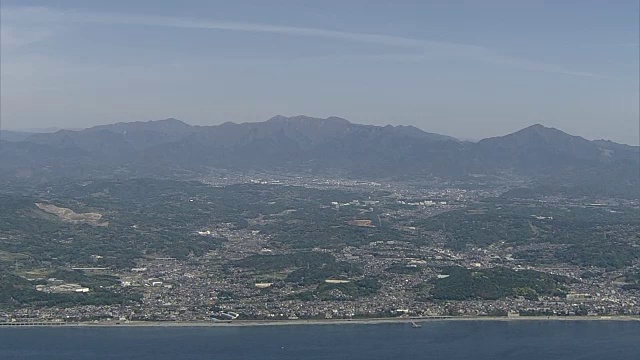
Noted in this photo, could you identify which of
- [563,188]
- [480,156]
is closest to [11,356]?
[563,188]

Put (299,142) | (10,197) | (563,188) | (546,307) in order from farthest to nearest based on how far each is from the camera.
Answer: (299,142)
(563,188)
(10,197)
(546,307)

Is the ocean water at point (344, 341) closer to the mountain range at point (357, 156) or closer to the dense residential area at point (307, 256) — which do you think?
the dense residential area at point (307, 256)

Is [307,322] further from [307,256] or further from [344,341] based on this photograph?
[307,256]


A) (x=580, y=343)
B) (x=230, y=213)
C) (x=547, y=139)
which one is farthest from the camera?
(x=547, y=139)

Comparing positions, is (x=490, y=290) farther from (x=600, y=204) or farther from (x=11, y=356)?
(x=600, y=204)

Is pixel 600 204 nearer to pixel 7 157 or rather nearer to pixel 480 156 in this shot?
pixel 480 156

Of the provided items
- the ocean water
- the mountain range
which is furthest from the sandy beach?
the mountain range

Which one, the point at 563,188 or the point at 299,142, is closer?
the point at 563,188
